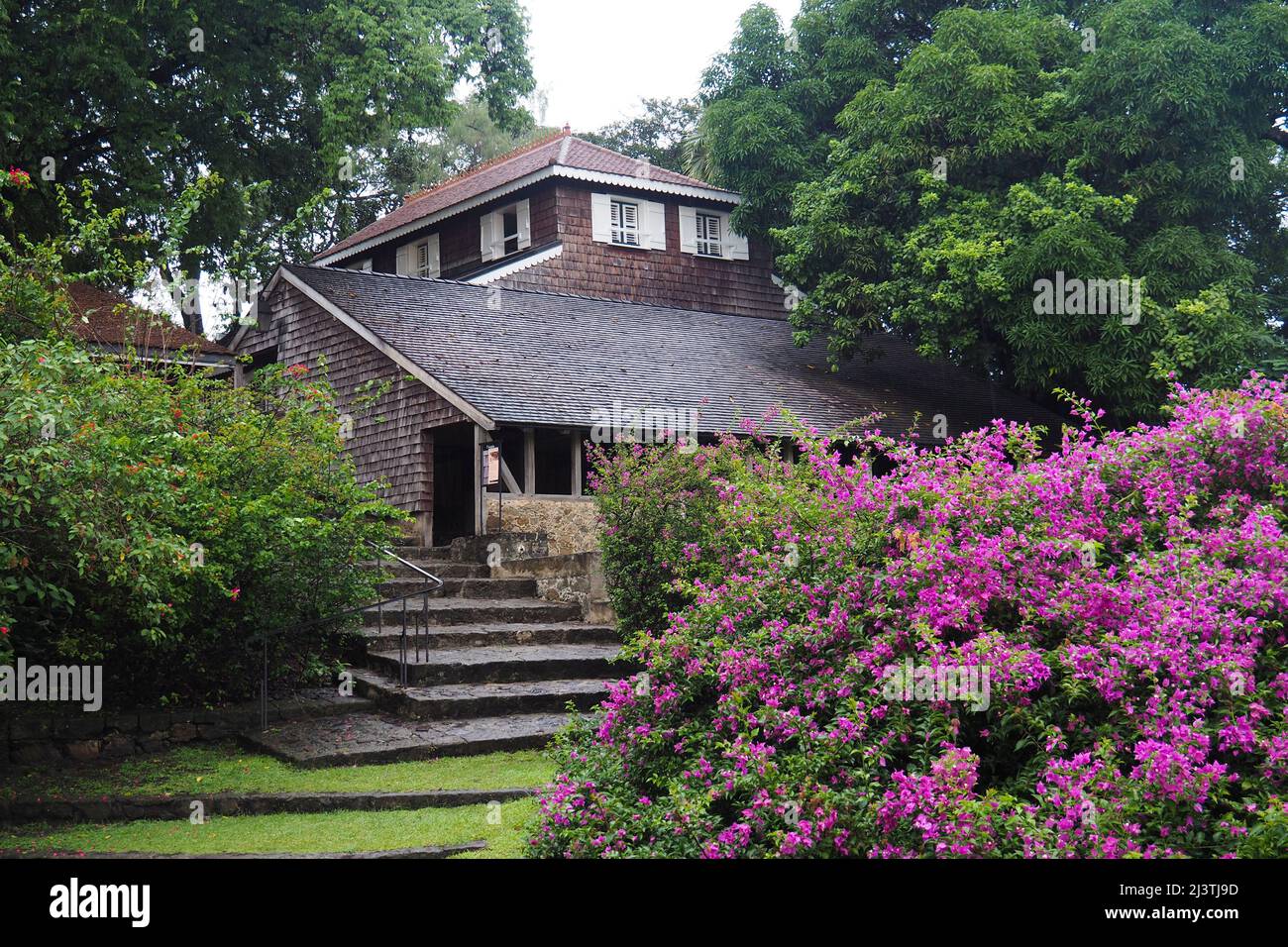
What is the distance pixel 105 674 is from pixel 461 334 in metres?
11.6

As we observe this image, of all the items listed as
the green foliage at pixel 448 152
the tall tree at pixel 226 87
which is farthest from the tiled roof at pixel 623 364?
the green foliage at pixel 448 152

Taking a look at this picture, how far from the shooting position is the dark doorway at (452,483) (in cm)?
2327

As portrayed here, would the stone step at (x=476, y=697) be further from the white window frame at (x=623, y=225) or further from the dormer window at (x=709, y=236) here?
the dormer window at (x=709, y=236)

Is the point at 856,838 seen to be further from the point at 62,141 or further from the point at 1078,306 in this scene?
the point at 62,141

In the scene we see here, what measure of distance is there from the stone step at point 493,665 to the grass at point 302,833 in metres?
4.19

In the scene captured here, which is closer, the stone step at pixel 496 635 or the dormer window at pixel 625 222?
the stone step at pixel 496 635

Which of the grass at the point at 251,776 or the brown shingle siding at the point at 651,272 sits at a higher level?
the brown shingle siding at the point at 651,272

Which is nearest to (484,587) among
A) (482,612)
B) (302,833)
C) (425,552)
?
(482,612)

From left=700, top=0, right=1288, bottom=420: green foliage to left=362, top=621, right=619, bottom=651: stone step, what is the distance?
11.0m

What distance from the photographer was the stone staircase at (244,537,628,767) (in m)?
12.0

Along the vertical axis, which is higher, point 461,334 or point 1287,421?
point 461,334

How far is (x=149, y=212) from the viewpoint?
78.5 ft

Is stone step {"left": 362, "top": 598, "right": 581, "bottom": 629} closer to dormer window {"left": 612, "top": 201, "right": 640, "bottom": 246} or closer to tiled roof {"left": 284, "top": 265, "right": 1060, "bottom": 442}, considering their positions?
tiled roof {"left": 284, "top": 265, "right": 1060, "bottom": 442}

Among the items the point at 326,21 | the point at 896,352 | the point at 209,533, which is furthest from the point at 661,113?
the point at 209,533
